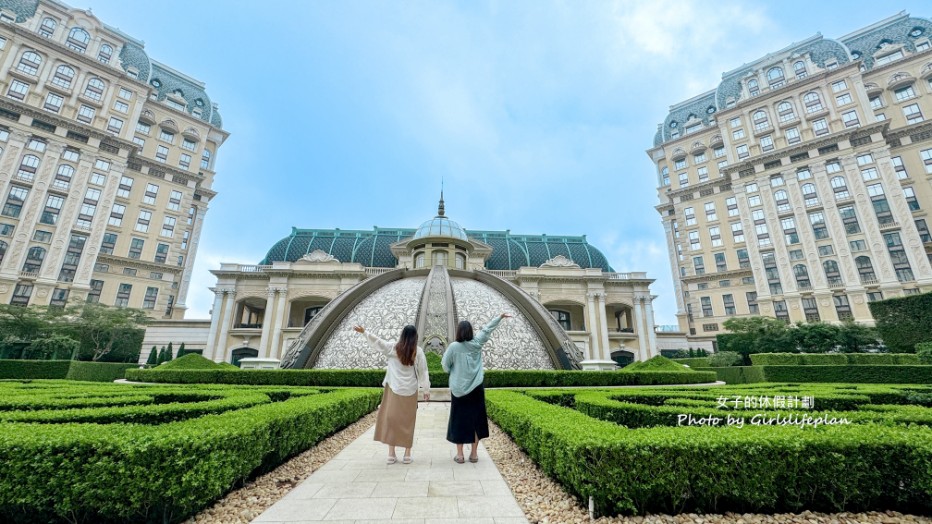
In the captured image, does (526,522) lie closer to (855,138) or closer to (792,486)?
(792,486)

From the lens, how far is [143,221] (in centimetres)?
4078

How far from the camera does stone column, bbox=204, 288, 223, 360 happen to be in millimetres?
31922

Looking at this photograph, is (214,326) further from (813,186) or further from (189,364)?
(813,186)

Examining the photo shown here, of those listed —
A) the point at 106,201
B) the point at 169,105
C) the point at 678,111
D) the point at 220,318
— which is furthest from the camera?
the point at 678,111

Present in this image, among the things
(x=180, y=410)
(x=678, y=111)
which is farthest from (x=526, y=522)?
(x=678, y=111)

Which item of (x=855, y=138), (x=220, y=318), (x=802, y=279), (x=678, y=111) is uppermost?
(x=678, y=111)

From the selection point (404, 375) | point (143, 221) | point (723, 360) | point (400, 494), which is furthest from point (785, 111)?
point (143, 221)

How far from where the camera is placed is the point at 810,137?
41.2 meters

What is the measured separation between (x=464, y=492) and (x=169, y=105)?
6352cm

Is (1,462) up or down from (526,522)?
up

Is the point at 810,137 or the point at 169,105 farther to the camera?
the point at 169,105

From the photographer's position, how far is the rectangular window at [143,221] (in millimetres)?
40250

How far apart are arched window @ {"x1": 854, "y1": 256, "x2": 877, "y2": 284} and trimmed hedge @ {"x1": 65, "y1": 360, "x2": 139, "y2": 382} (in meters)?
60.5

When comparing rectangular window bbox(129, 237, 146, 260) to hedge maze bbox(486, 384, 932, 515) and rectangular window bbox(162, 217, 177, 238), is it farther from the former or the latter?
hedge maze bbox(486, 384, 932, 515)
